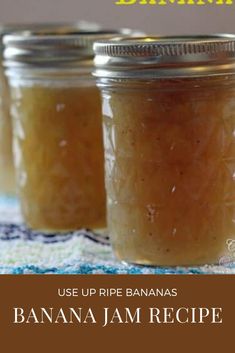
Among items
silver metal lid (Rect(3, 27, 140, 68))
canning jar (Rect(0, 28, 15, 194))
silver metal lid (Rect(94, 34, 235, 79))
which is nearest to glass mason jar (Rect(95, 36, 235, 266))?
silver metal lid (Rect(94, 34, 235, 79))

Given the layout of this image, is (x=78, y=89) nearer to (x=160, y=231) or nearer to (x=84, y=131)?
(x=84, y=131)

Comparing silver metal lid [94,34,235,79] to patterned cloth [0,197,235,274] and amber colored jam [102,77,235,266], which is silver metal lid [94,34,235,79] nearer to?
amber colored jam [102,77,235,266]

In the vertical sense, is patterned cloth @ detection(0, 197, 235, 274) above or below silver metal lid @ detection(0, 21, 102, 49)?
below

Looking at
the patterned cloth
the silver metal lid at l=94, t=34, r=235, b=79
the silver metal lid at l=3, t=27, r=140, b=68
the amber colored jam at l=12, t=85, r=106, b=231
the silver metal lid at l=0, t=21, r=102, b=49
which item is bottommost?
the patterned cloth

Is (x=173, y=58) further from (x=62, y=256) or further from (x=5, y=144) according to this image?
(x=5, y=144)

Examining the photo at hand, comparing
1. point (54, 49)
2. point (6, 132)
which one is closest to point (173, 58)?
point (54, 49)

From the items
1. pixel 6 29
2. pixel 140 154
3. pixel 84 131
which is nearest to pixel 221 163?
pixel 140 154
